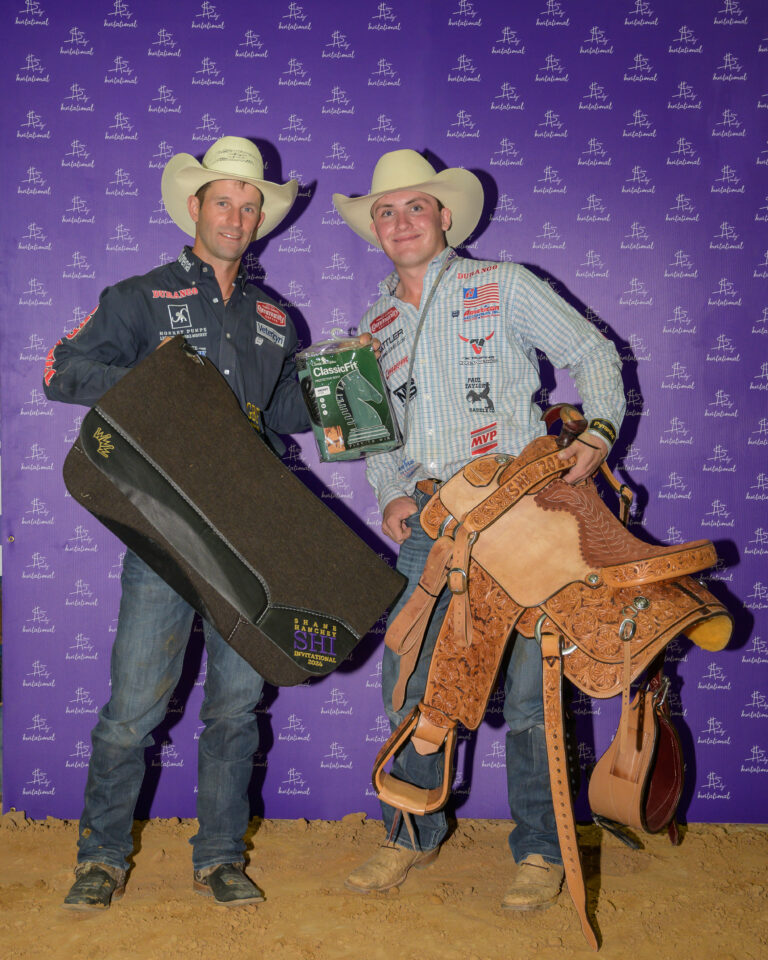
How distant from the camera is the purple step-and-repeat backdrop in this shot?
3100mm

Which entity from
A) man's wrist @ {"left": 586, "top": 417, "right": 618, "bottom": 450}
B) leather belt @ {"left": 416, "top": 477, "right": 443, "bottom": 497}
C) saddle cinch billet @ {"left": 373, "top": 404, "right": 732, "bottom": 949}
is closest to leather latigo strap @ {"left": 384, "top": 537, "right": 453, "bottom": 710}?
saddle cinch billet @ {"left": 373, "top": 404, "right": 732, "bottom": 949}

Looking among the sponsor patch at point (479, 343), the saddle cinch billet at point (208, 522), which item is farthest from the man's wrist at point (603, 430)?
the saddle cinch billet at point (208, 522)

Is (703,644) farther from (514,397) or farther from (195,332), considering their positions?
(195,332)

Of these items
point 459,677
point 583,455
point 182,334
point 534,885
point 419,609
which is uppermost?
point 182,334

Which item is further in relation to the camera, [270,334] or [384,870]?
[270,334]

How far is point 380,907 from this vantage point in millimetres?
2455

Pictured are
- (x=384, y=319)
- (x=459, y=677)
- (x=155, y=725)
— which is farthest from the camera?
(x=384, y=319)

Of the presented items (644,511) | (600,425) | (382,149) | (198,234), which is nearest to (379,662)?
(644,511)

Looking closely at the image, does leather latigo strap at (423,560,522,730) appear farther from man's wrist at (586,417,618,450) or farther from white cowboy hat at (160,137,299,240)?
white cowboy hat at (160,137,299,240)

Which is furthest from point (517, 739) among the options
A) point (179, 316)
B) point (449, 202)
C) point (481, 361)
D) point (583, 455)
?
point (449, 202)

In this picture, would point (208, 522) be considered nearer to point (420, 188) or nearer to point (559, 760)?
point (559, 760)

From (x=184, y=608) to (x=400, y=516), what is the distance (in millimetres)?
716

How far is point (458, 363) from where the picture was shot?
2.54m

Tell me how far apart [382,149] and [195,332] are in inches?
45.6
